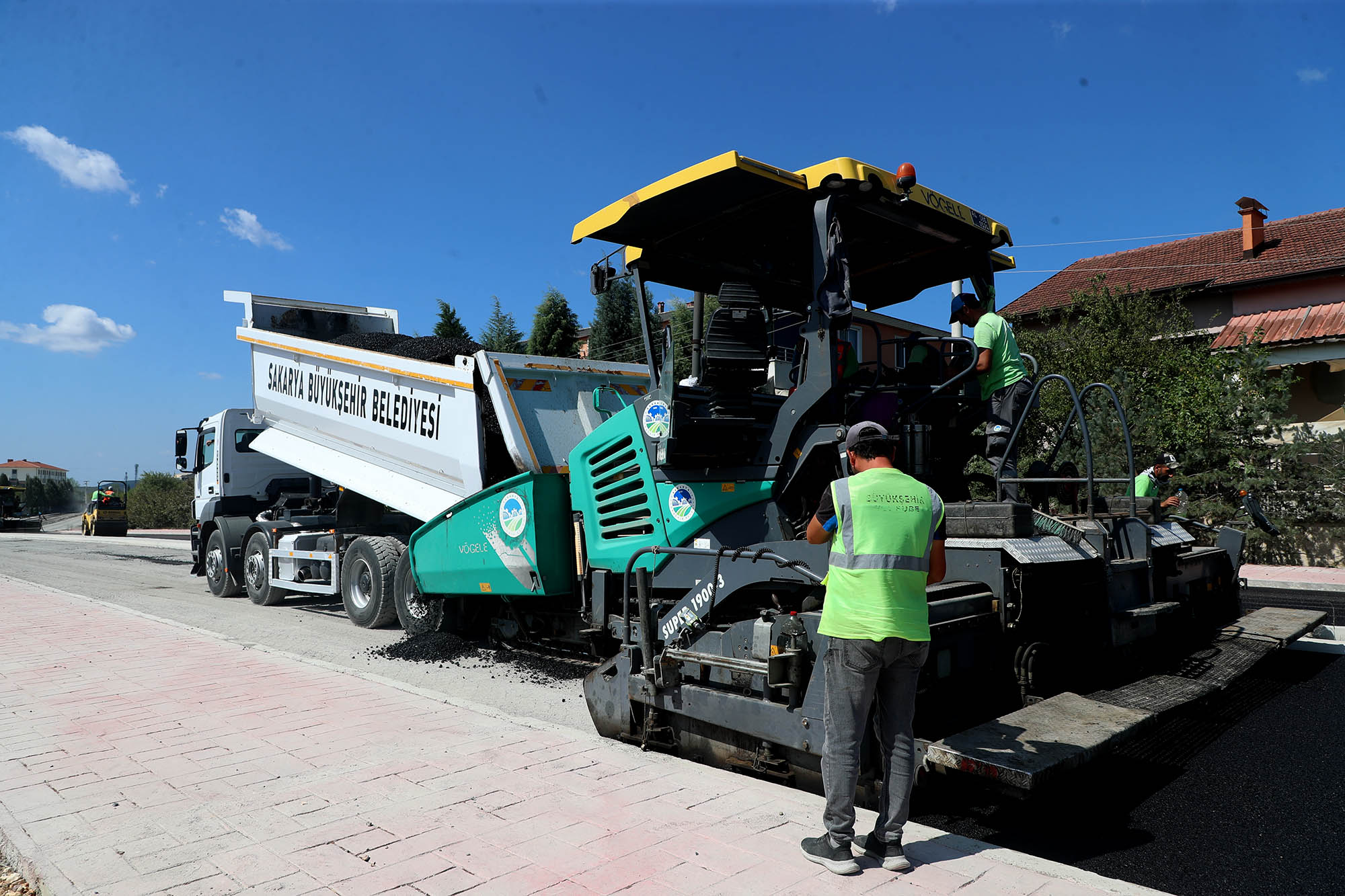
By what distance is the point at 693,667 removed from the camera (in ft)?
14.0

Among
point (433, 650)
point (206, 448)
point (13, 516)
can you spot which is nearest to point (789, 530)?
point (433, 650)

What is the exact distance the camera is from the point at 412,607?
27.0 ft

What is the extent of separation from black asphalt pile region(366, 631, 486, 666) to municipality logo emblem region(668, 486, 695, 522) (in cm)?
312

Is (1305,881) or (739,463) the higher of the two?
(739,463)

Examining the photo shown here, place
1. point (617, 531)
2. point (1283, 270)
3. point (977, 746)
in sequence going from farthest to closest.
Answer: point (1283, 270), point (617, 531), point (977, 746)

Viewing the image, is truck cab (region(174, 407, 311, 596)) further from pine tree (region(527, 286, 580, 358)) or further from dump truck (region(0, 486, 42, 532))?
dump truck (region(0, 486, 42, 532))

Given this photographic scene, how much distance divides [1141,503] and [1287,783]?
2.25 m

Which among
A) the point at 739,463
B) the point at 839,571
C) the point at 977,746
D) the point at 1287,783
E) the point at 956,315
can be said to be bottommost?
the point at 1287,783

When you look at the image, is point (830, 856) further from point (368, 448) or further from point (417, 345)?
point (368, 448)

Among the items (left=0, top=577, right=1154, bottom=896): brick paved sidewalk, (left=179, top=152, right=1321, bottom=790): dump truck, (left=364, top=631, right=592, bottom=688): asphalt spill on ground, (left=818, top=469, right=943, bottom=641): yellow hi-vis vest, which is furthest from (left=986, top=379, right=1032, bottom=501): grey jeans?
(left=364, top=631, right=592, bottom=688): asphalt spill on ground

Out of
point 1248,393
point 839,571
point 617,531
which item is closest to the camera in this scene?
point 839,571

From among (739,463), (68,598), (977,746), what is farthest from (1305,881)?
(68,598)

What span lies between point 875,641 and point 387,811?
85.0 inches

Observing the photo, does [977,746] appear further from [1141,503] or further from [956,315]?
[1141,503]
